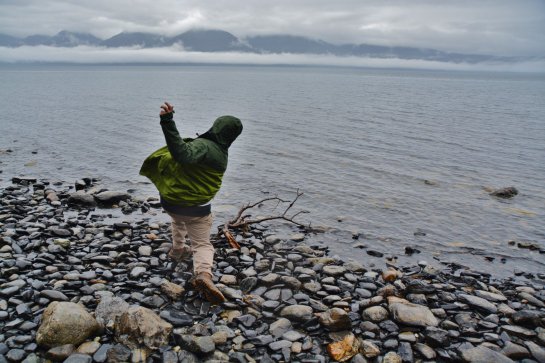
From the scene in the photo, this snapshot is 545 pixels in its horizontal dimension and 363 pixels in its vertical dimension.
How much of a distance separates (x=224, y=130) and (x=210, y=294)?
9.47 feet

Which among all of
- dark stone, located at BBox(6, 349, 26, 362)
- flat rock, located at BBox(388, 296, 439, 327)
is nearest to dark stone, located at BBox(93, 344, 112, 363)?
dark stone, located at BBox(6, 349, 26, 362)

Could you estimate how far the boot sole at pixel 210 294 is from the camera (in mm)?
7512

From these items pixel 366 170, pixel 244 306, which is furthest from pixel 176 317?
pixel 366 170

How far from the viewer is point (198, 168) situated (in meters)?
7.64

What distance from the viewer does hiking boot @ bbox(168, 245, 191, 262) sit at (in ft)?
30.3

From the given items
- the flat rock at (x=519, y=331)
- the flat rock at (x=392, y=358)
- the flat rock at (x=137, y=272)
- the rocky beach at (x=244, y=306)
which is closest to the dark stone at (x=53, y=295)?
the rocky beach at (x=244, y=306)

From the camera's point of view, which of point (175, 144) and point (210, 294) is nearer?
point (175, 144)

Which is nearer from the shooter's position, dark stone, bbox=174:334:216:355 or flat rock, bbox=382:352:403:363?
dark stone, bbox=174:334:216:355

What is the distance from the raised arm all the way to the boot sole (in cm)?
218

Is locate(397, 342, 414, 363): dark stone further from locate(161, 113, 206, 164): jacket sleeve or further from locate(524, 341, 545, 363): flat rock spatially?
locate(161, 113, 206, 164): jacket sleeve

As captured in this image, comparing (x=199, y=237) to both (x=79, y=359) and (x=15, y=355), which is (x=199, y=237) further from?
(x=15, y=355)

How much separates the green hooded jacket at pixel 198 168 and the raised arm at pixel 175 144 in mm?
64

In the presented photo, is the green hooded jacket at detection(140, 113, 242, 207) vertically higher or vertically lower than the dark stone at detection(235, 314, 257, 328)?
higher

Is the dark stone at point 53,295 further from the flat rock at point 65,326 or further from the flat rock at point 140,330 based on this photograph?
the flat rock at point 140,330
